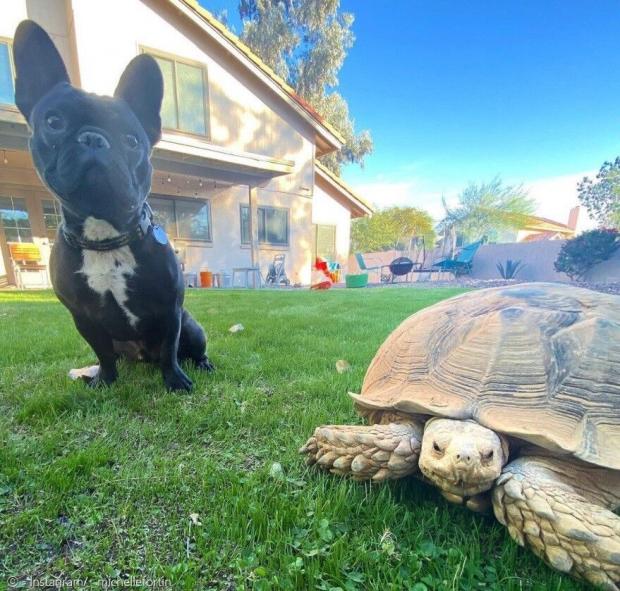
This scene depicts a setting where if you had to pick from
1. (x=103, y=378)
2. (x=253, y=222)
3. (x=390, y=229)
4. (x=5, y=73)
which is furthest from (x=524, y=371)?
(x=390, y=229)

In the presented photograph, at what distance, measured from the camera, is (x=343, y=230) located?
13.8 m

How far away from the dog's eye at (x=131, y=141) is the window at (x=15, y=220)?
9.33 metres

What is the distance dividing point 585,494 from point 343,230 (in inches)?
528

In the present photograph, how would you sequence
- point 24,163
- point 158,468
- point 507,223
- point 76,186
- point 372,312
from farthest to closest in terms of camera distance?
point 507,223
point 24,163
point 372,312
point 76,186
point 158,468

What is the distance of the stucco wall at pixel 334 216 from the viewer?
42.4 ft

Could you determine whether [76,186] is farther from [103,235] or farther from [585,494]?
[585,494]

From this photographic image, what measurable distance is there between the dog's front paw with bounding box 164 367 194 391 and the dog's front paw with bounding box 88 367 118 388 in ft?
1.11

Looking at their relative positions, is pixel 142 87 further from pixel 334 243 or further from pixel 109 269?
pixel 334 243

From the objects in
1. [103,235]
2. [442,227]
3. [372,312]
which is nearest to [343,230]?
[372,312]

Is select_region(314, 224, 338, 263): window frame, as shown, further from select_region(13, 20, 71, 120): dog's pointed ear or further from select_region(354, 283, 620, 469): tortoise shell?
select_region(354, 283, 620, 469): tortoise shell

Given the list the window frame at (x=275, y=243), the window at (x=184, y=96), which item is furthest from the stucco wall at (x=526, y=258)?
the window at (x=184, y=96)

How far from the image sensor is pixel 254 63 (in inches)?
365

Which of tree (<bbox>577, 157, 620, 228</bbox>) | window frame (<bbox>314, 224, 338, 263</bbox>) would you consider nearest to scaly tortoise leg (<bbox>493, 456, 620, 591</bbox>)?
window frame (<bbox>314, 224, 338, 263</bbox>)

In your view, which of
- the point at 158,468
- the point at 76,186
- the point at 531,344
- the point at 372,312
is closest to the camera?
the point at 531,344
